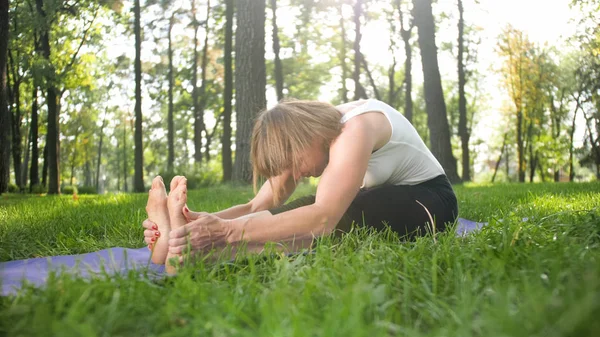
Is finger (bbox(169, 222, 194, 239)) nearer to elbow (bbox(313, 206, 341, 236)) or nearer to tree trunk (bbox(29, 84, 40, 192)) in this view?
elbow (bbox(313, 206, 341, 236))

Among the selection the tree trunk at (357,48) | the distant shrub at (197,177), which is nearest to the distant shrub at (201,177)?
the distant shrub at (197,177)

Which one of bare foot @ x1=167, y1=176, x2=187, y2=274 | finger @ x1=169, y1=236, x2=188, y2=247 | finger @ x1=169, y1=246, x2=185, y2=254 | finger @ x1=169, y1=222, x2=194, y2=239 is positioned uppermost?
bare foot @ x1=167, y1=176, x2=187, y2=274

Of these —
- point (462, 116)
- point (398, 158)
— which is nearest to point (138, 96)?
point (462, 116)

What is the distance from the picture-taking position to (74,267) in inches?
83.2

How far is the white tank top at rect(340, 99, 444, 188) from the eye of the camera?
3.40 m

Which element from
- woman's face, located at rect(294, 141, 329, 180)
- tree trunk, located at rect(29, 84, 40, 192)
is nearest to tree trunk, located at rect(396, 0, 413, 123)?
tree trunk, located at rect(29, 84, 40, 192)

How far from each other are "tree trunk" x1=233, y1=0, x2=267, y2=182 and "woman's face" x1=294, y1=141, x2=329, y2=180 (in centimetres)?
677

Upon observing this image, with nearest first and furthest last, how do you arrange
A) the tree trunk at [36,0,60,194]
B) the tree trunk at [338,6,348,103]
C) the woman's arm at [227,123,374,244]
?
the woman's arm at [227,123,374,244]
the tree trunk at [36,0,60,194]
the tree trunk at [338,6,348,103]

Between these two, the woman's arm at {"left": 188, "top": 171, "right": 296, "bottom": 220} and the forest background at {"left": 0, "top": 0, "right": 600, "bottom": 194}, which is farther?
the forest background at {"left": 0, "top": 0, "right": 600, "bottom": 194}

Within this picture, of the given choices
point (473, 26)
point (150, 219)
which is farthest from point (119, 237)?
point (473, 26)

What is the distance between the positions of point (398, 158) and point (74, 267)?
2184 millimetres

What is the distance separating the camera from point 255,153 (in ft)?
10.8

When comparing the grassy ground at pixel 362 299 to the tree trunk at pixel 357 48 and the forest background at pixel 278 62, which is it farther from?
the tree trunk at pixel 357 48

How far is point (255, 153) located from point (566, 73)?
25.7m
